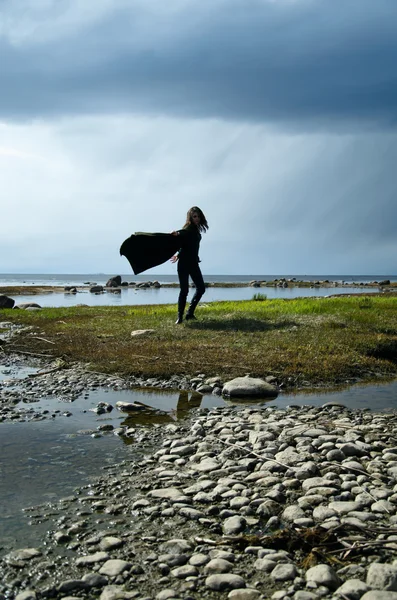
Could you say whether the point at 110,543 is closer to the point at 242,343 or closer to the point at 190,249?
the point at 242,343

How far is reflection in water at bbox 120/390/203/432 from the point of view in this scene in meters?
9.32

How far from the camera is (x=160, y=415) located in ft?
32.3

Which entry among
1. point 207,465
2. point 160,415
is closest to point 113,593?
point 207,465

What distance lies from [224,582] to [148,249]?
17527 millimetres

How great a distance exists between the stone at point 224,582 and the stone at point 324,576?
0.55m

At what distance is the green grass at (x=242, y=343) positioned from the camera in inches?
524

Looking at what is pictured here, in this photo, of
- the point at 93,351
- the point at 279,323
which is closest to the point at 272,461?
the point at 93,351

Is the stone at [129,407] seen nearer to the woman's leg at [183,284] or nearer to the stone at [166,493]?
the stone at [166,493]

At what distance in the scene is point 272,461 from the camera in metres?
6.77

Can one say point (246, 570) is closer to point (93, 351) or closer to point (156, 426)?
point (156, 426)

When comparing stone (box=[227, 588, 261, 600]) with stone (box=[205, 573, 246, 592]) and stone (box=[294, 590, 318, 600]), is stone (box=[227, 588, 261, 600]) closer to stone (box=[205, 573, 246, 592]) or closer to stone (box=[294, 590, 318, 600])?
stone (box=[205, 573, 246, 592])

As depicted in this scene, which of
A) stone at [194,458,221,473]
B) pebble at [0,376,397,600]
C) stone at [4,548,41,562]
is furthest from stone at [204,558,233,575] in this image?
stone at [194,458,221,473]

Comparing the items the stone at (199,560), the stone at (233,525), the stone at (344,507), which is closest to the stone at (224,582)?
the stone at (199,560)

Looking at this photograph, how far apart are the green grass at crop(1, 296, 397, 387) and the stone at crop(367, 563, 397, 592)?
8.00 meters
